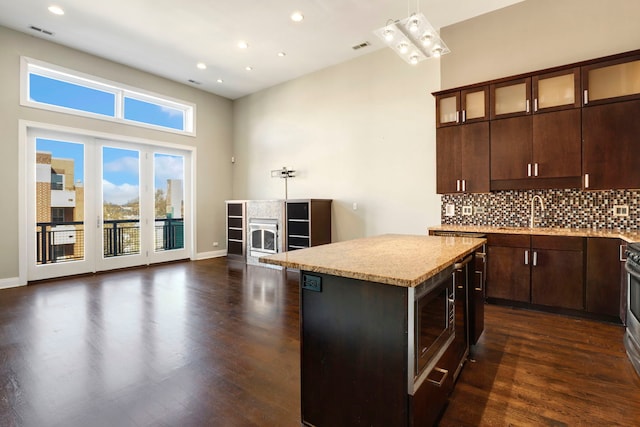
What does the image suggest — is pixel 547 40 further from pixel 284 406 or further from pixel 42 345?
pixel 42 345

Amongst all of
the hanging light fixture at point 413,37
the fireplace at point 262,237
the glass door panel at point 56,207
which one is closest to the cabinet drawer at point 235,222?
the fireplace at point 262,237

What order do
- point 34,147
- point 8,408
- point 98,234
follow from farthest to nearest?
point 98,234 → point 34,147 → point 8,408

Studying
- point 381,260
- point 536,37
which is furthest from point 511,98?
point 381,260

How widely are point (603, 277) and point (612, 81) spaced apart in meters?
2.04

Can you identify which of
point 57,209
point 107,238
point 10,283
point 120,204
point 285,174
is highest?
point 285,174

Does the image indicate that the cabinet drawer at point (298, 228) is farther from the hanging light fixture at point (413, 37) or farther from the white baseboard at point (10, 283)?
the white baseboard at point (10, 283)

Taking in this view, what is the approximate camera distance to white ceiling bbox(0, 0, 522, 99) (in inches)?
160

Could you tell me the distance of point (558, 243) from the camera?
331cm

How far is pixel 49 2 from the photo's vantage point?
401 cm

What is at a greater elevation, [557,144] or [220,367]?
[557,144]

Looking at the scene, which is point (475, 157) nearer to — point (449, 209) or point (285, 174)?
point (449, 209)

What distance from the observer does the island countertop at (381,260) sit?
54.4 inches

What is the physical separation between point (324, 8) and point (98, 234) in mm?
5351

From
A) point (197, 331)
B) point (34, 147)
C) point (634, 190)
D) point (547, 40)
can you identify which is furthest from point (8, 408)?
point (547, 40)
